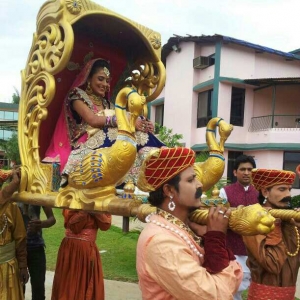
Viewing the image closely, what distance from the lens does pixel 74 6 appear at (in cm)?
268

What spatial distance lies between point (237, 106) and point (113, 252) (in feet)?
26.6

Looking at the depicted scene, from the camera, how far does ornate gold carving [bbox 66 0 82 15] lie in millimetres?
2663

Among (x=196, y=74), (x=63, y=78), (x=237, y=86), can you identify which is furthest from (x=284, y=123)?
(x=63, y=78)

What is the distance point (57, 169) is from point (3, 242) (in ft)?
2.50

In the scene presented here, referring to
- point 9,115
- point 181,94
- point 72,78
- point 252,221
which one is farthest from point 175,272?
point 9,115

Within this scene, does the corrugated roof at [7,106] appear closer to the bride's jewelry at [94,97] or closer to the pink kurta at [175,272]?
the bride's jewelry at [94,97]

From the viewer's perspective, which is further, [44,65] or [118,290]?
[118,290]

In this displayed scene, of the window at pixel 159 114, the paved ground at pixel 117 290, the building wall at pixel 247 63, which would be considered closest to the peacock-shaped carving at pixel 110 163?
the paved ground at pixel 117 290

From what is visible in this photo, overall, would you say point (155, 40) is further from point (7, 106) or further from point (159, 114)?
point (7, 106)

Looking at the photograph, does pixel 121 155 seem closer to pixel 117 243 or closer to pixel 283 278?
pixel 283 278

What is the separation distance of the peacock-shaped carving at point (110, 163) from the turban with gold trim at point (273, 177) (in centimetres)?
79

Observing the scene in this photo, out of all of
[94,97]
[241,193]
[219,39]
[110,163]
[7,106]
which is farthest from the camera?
[7,106]

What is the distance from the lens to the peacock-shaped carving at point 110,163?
2.31 metres

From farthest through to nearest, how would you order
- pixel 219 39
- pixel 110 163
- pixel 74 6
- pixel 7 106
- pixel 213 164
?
pixel 7 106
pixel 219 39
pixel 213 164
pixel 74 6
pixel 110 163
